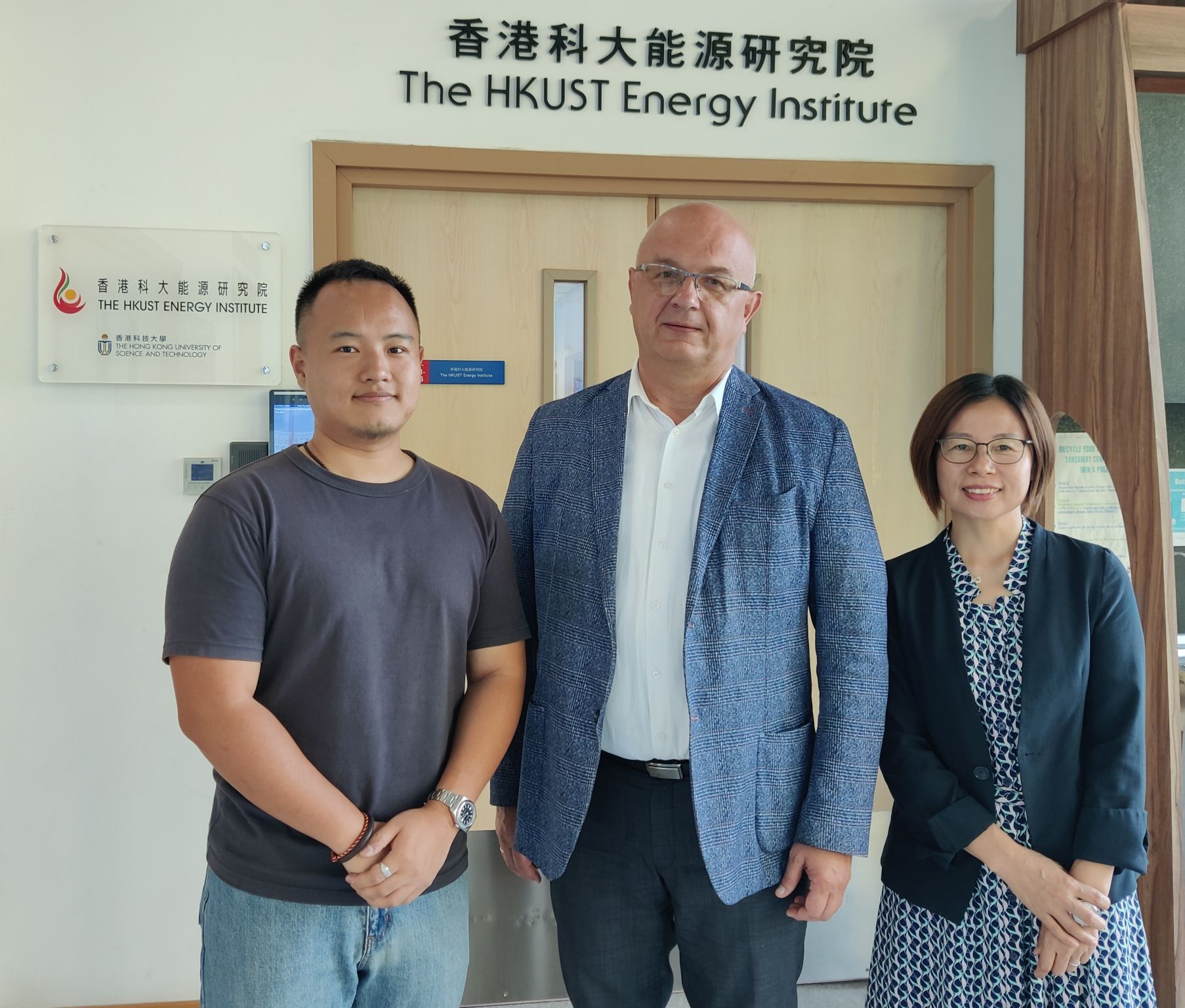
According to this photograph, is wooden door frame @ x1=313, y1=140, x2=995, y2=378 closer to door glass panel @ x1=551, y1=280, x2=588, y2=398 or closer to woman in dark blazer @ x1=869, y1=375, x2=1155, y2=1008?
door glass panel @ x1=551, y1=280, x2=588, y2=398

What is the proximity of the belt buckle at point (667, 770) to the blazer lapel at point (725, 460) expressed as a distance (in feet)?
0.79

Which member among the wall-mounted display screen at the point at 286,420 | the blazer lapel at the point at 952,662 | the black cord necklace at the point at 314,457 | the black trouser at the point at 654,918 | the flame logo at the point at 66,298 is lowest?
the black trouser at the point at 654,918

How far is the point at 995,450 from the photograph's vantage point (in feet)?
4.81

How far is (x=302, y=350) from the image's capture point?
52.1 inches

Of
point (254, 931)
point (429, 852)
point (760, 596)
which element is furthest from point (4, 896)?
point (760, 596)

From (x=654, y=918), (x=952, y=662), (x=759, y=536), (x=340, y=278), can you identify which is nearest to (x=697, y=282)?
(x=759, y=536)

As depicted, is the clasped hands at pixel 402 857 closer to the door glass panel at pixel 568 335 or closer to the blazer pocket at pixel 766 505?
the blazer pocket at pixel 766 505

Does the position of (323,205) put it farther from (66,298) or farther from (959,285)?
(959,285)

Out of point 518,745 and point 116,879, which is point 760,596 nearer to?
point 518,745

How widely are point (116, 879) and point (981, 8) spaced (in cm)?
311

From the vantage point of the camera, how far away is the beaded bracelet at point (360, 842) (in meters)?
1.19

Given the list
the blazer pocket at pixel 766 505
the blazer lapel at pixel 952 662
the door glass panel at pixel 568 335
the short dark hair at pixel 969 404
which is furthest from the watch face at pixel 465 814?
the door glass panel at pixel 568 335

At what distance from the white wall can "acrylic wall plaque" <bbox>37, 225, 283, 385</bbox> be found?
0.13 ft

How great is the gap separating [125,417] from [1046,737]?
2093 millimetres
